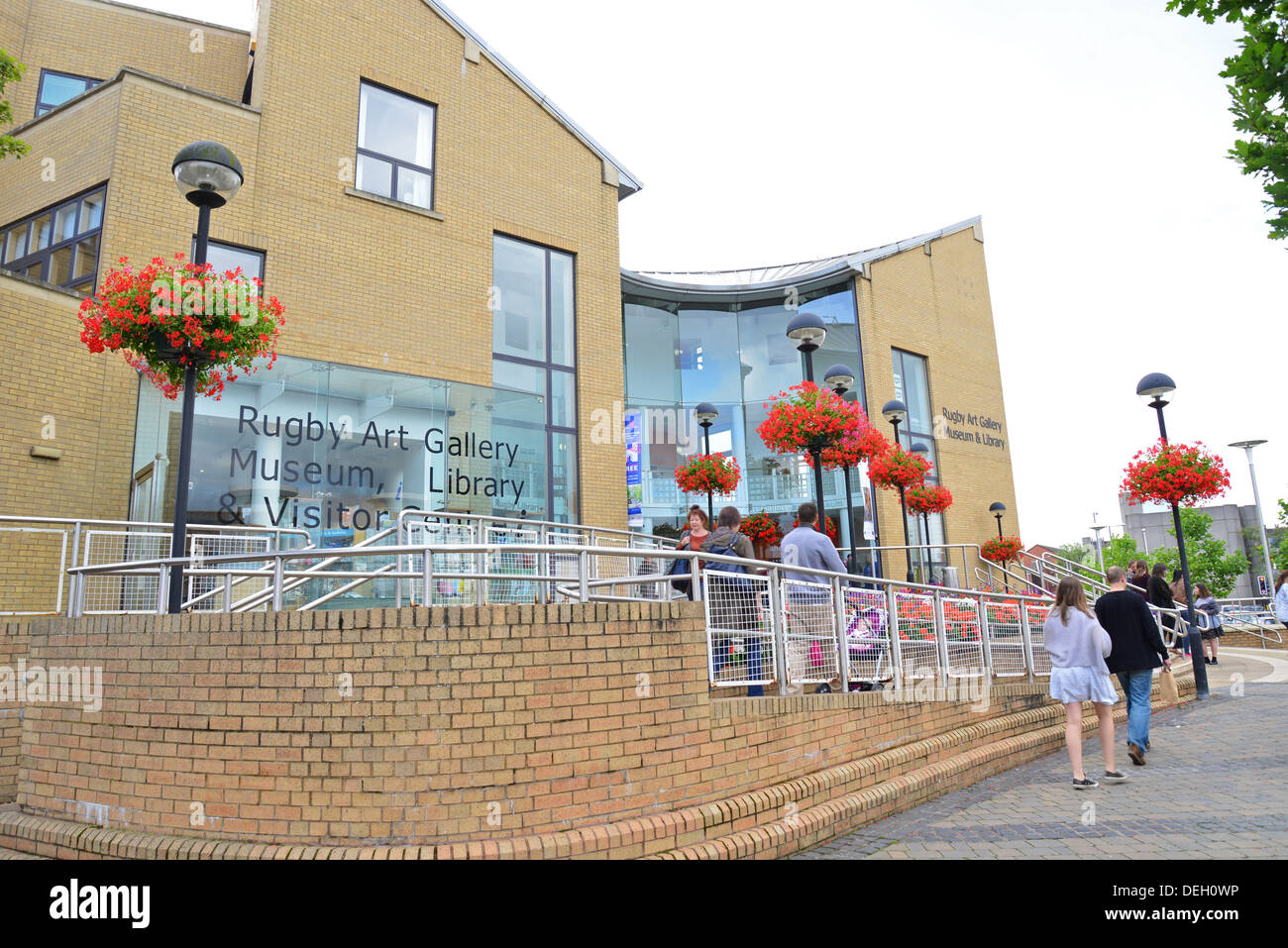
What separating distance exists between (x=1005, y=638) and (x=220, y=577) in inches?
342

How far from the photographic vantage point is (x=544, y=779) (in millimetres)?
4871

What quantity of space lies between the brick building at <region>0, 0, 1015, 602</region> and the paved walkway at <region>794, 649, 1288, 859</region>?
853 centimetres

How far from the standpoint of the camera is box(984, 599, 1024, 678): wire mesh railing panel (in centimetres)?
937

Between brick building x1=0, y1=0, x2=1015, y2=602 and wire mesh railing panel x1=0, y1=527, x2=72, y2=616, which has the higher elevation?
brick building x1=0, y1=0, x2=1015, y2=602

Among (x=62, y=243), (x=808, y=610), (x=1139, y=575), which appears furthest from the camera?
(x=1139, y=575)

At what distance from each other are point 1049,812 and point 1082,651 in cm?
169

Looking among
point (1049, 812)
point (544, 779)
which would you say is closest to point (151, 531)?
point (544, 779)

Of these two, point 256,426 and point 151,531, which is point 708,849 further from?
point 256,426

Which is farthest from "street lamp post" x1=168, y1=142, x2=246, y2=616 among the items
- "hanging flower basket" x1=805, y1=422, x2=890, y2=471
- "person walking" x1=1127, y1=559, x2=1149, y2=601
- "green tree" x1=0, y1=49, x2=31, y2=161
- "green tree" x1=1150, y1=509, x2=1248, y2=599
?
"green tree" x1=1150, y1=509, x2=1248, y2=599

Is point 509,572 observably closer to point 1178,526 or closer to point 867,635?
point 867,635

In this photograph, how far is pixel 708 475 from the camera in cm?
1587

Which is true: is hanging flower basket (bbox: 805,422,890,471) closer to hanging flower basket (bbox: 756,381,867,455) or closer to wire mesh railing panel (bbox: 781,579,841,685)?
hanging flower basket (bbox: 756,381,867,455)

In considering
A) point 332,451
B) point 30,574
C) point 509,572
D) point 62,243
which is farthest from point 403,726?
point 62,243

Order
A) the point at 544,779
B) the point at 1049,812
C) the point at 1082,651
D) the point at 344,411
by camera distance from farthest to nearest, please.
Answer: the point at 344,411 → the point at 1082,651 → the point at 1049,812 → the point at 544,779
